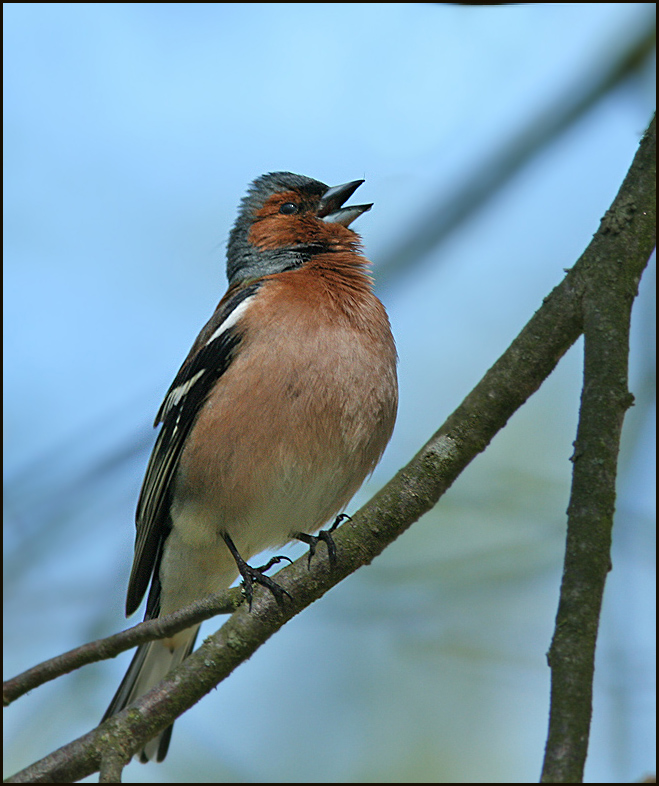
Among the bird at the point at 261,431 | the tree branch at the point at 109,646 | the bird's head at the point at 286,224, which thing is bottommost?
the tree branch at the point at 109,646

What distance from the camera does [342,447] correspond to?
491cm

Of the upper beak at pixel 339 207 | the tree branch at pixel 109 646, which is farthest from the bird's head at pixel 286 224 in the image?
the tree branch at pixel 109 646

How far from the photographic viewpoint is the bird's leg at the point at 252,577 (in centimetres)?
384

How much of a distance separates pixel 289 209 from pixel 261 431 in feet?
7.53

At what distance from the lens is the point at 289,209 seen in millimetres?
6418

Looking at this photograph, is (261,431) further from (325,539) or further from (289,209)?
(289,209)

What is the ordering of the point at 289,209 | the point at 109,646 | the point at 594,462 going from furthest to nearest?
the point at 289,209 → the point at 109,646 → the point at 594,462

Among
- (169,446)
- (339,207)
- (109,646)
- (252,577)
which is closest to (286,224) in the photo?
(339,207)

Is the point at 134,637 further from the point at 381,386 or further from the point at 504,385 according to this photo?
the point at 504,385

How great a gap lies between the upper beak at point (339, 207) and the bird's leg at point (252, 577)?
2.50 metres

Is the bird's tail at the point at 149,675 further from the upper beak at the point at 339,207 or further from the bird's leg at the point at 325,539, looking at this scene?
the upper beak at the point at 339,207

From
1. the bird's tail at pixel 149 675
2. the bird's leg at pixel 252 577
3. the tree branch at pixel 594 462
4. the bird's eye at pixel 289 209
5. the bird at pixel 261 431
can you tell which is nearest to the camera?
the tree branch at pixel 594 462

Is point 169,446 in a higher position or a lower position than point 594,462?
higher

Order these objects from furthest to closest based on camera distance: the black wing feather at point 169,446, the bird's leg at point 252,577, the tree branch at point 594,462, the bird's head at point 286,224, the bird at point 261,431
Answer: the bird's head at point 286,224, the black wing feather at point 169,446, the bird at point 261,431, the bird's leg at point 252,577, the tree branch at point 594,462
